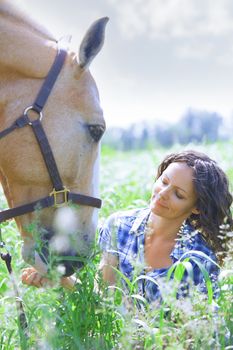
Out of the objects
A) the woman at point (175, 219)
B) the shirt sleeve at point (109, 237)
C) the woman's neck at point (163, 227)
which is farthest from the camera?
the woman's neck at point (163, 227)

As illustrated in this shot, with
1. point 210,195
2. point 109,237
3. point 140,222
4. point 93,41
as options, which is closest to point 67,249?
point 109,237

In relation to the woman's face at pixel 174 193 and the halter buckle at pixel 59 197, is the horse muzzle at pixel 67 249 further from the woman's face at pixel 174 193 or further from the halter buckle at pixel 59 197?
the woman's face at pixel 174 193

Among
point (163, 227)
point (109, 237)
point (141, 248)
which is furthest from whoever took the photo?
point (163, 227)

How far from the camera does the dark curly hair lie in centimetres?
390

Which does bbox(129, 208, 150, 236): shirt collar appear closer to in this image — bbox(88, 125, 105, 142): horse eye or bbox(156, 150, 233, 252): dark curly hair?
bbox(156, 150, 233, 252): dark curly hair

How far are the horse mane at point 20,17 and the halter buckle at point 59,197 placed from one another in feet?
3.46

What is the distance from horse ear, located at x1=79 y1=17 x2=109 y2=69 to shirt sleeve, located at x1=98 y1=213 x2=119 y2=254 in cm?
104

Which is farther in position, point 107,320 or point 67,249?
point 67,249

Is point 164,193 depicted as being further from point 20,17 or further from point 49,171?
point 20,17

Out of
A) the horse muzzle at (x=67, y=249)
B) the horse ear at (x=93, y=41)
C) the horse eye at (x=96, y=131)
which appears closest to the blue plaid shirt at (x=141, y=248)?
the horse muzzle at (x=67, y=249)

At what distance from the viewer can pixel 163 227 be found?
394 cm

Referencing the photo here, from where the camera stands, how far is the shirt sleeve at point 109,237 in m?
3.46

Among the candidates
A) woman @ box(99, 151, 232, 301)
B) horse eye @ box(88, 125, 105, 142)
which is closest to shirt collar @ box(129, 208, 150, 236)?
woman @ box(99, 151, 232, 301)

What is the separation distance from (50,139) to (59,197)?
36 centimetres
